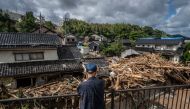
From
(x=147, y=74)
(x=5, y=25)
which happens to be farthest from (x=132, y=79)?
(x=5, y=25)

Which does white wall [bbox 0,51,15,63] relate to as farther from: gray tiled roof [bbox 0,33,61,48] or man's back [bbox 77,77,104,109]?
man's back [bbox 77,77,104,109]

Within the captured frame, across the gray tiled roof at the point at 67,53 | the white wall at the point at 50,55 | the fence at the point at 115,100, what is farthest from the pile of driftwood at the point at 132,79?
the gray tiled roof at the point at 67,53

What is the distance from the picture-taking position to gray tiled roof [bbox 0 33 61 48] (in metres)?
16.7

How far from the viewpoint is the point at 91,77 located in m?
3.71

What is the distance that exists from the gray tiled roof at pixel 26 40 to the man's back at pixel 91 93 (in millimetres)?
14658

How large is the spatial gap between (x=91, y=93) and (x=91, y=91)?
0.04 meters

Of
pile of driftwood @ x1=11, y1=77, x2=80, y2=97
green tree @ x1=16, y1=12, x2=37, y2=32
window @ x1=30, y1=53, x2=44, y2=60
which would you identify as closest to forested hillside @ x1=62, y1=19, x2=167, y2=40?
green tree @ x1=16, y1=12, x2=37, y2=32

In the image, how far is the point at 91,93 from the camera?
3645 millimetres

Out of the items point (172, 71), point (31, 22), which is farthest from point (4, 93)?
point (31, 22)

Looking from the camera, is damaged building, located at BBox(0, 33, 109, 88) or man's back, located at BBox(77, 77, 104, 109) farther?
damaged building, located at BBox(0, 33, 109, 88)

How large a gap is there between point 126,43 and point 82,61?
156ft

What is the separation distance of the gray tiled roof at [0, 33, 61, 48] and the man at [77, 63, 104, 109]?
14657 millimetres

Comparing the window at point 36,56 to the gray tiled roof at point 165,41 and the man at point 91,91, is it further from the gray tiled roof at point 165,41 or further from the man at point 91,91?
the gray tiled roof at point 165,41

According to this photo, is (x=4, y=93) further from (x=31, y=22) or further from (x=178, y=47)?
(x=178, y=47)
